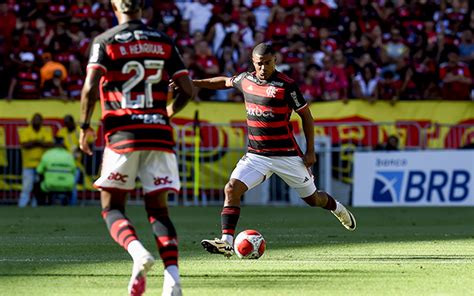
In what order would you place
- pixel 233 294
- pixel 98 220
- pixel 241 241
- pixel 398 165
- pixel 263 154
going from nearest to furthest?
1. pixel 233 294
2. pixel 241 241
3. pixel 263 154
4. pixel 98 220
5. pixel 398 165

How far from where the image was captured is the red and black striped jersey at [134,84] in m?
8.20

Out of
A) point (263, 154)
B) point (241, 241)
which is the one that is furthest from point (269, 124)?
point (241, 241)

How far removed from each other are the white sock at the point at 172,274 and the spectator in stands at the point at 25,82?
1711 centimetres

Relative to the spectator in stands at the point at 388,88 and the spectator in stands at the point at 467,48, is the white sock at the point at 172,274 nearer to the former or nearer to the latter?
the spectator in stands at the point at 388,88

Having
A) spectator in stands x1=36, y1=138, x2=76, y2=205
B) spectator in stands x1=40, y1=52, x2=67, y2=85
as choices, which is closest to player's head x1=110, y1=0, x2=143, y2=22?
spectator in stands x1=36, y1=138, x2=76, y2=205

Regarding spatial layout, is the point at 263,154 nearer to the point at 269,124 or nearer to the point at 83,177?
the point at 269,124

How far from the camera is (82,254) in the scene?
12141 mm

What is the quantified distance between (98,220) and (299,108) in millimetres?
7204

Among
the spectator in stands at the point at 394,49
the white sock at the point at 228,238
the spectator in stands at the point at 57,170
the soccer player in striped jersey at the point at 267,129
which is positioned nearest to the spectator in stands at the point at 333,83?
the spectator in stands at the point at 394,49

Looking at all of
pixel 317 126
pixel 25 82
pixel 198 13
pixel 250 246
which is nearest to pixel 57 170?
pixel 25 82

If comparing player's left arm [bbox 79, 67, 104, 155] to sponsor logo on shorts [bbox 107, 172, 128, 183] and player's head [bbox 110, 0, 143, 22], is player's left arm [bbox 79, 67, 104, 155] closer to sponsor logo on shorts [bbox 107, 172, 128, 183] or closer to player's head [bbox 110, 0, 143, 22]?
sponsor logo on shorts [bbox 107, 172, 128, 183]

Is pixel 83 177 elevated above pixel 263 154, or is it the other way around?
pixel 263 154

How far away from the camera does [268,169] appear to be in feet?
40.5

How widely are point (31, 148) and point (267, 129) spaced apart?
1231cm
